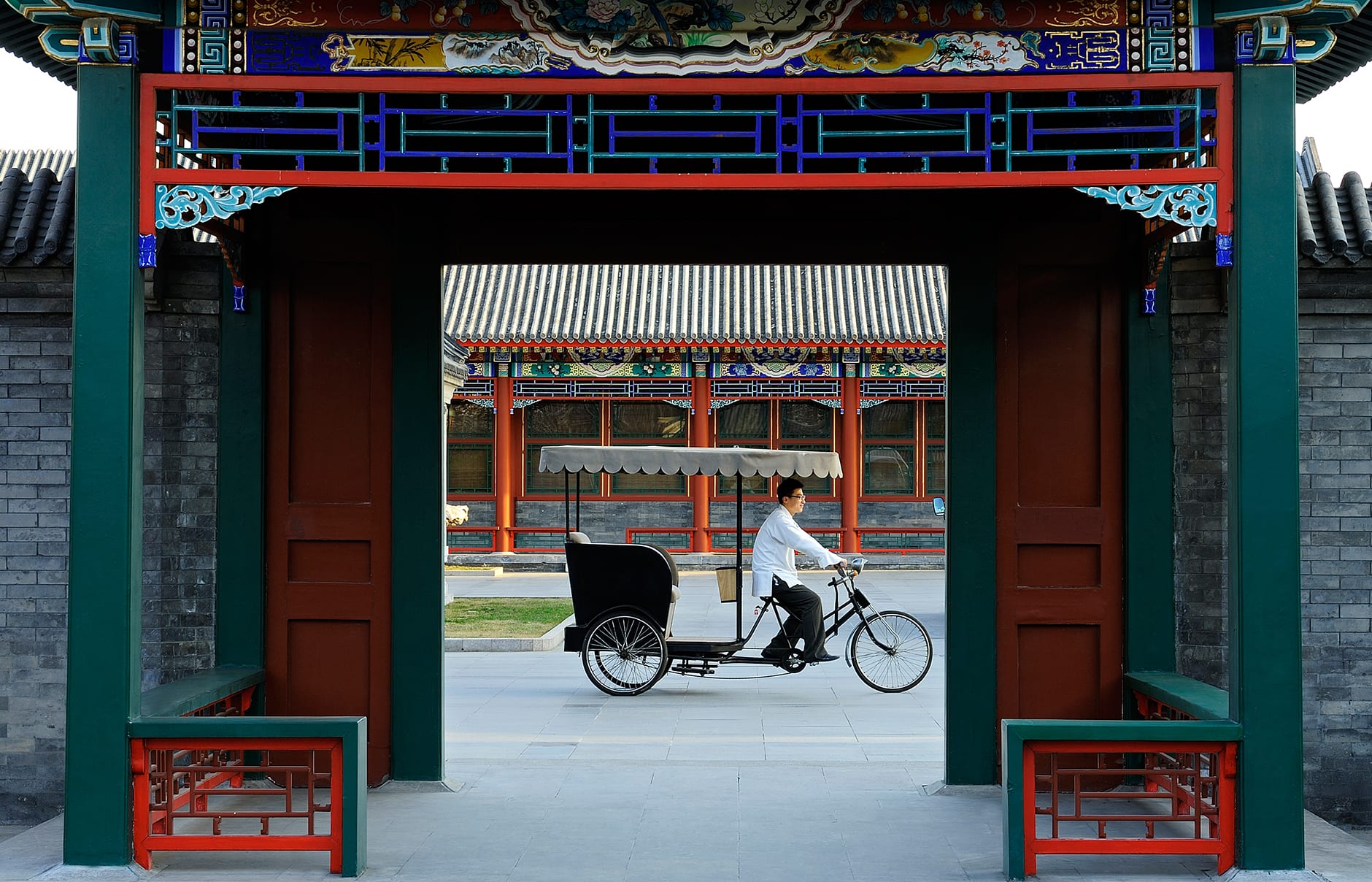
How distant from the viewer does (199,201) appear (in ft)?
17.4

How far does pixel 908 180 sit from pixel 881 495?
66.5ft

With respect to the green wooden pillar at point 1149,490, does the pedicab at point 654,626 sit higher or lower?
lower

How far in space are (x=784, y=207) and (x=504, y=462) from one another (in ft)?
59.6

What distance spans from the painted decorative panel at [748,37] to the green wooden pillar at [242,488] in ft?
5.93

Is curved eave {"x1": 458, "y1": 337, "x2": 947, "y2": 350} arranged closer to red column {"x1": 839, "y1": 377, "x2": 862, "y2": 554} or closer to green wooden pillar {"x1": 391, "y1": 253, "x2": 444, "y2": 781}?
red column {"x1": 839, "y1": 377, "x2": 862, "y2": 554}

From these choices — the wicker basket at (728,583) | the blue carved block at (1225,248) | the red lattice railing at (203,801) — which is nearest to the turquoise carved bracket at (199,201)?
the red lattice railing at (203,801)

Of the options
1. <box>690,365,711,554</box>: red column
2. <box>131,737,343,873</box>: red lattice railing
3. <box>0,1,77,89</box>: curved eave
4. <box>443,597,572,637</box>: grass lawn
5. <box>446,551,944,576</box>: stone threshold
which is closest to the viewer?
<box>131,737,343,873</box>: red lattice railing

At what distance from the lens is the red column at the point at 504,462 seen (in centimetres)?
2472

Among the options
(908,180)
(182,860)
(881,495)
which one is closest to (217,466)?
(182,860)

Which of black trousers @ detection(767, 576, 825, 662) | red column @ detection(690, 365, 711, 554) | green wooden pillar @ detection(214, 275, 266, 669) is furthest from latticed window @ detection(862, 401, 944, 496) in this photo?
green wooden pillar @ detection(214, 275, 266, 669)

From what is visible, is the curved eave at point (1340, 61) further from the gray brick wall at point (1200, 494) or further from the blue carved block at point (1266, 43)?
the gray brick wall at point (1200, 494)

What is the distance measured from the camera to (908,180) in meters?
5.23

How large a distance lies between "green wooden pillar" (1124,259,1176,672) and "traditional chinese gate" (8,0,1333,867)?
0.10 ft

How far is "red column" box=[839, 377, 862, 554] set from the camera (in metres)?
24.7
